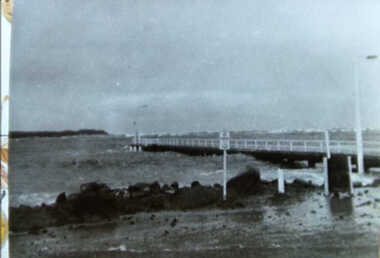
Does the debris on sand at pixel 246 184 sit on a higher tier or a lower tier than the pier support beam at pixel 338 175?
lower

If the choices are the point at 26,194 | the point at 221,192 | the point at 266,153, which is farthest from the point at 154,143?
the point at 221,192

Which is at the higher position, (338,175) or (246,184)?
(338,175)

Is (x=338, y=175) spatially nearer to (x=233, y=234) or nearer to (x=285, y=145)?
(x=233, y=234)

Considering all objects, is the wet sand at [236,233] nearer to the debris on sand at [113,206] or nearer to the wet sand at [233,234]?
the wet sand at [233,234]

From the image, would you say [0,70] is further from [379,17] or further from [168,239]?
[379,17]

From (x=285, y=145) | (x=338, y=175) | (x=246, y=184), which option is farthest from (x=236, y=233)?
(x=285, y=145)

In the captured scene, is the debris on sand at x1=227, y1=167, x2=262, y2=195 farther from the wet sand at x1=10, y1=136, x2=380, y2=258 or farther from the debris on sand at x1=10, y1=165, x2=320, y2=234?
the wet sand at x1=10, y1=136, x2=380, y2=258

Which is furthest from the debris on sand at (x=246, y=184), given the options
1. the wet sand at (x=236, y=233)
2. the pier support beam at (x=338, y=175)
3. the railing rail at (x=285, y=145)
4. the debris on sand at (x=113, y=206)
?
the railing rail at (x=285, y=145)

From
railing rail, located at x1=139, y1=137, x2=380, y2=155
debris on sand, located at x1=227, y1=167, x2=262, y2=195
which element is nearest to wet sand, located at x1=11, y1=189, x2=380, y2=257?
debris on sand, located at x1=227, y1=167, x2=262, y2=195

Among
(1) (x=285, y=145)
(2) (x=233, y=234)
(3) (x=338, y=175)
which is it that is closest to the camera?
(2) (x=233, y=234)
